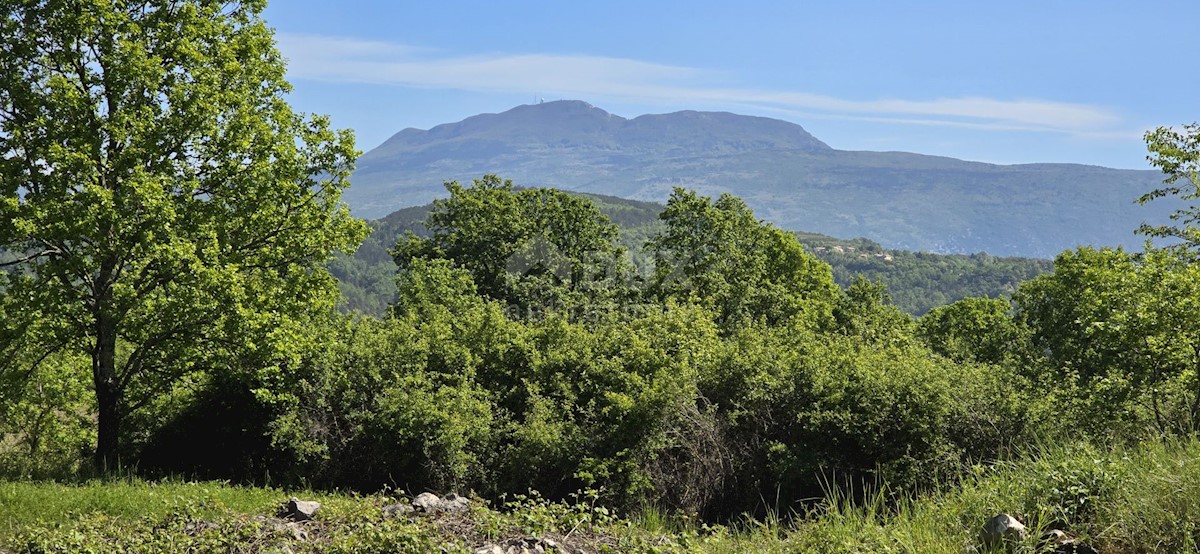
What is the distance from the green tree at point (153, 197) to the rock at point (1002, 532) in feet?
38.2

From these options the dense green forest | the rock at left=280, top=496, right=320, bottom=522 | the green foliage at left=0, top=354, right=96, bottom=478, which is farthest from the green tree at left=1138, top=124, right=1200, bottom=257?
the green foliage at left=0, top=354, right=96, bottom=478

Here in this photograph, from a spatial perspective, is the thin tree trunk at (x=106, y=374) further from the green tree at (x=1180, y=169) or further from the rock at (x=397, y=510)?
the green tree at (x=1180, y=169)

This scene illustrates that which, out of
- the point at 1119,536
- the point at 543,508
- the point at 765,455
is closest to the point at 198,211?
the point at 543,508

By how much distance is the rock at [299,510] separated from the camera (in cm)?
913

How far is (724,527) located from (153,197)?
10313mm

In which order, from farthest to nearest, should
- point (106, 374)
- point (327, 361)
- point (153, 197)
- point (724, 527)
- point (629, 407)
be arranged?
point (327, 361) < point (106, 374) < point (629, 407) < point (153, 197) < point (724, 527)

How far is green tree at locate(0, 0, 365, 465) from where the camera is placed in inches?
512

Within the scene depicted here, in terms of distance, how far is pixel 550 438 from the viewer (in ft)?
46.1

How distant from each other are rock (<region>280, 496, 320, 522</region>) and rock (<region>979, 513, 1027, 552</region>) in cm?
702

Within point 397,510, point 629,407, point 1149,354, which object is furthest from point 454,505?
point 1149,354

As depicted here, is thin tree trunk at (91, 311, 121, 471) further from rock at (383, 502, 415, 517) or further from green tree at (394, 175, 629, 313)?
green tree at (394, 175, 629, 313)

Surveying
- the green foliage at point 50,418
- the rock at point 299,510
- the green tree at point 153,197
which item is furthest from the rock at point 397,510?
the green foliage at point 50,418

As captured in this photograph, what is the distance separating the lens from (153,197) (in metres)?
12.8

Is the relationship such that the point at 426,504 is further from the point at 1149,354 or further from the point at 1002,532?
the point at 1149,354
